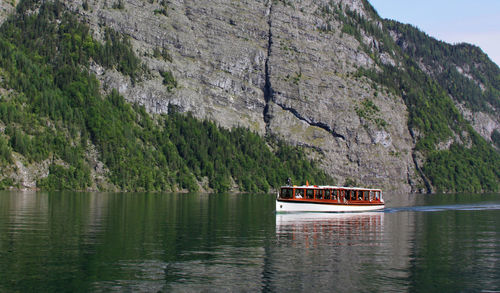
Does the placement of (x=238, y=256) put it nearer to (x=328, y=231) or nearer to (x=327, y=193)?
(x=328, y=231)

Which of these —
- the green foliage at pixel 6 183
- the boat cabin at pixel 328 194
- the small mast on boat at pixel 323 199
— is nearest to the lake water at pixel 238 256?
the small mast on boat at pixel 323 199

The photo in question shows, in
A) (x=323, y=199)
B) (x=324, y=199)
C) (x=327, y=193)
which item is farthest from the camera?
(x=327, y=193)

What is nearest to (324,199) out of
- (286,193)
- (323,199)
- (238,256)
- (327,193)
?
(323,199)

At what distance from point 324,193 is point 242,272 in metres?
68.8

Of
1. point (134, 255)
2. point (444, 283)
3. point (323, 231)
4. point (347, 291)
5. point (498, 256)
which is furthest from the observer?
point (323, 231)

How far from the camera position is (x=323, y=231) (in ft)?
232

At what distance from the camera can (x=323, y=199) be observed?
107312 millimetres

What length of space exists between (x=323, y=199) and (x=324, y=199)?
28 centimetres

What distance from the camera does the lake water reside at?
124ft

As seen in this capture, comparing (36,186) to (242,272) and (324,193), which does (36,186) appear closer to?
(324,193)

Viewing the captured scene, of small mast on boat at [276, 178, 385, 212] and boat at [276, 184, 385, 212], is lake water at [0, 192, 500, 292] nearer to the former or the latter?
small mast on boat at [276, 178, 385, 212]

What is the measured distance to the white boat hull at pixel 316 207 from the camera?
333 feet

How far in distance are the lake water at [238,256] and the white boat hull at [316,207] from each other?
23583mm

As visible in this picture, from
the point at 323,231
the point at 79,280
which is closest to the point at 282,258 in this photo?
the point at 79,280
